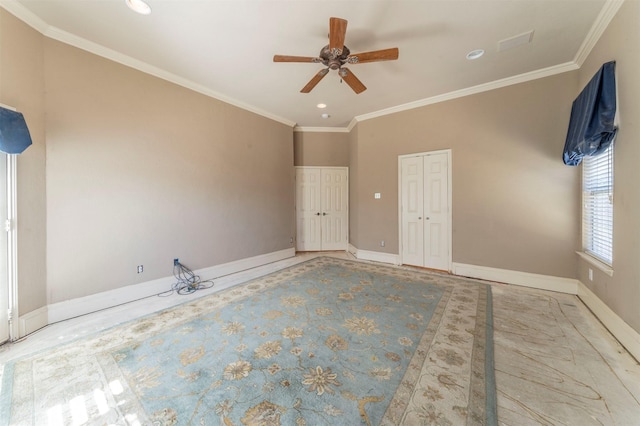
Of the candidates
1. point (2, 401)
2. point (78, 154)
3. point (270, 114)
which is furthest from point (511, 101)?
point (2, 401)

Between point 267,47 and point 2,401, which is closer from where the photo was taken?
point 2,401

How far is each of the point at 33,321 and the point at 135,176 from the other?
5.90 ft

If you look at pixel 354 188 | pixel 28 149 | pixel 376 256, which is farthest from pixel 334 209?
pixel 28 149

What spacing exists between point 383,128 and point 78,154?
4735mm

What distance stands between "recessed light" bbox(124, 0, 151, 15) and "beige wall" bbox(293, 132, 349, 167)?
3.76 meters

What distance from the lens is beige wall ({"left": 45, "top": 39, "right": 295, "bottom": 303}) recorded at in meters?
2.56

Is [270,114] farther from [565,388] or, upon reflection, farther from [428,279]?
[565,388]

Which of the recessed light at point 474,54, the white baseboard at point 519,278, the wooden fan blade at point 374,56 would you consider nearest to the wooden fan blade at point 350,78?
the wooden fan blade at point 374,56

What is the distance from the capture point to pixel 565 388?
1580mm

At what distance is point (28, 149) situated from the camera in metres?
2.32

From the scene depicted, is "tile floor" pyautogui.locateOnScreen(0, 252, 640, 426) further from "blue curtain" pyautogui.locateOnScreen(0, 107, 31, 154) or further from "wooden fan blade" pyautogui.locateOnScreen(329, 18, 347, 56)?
"wooden fan blade" pyautogui.locateOnScreen(329, 18, 347, 56)

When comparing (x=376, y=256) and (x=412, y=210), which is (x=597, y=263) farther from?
(x=376, y=256)

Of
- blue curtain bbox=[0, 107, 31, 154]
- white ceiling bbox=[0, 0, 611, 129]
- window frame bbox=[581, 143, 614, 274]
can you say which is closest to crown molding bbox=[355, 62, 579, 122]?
white ceiling bbox=[0, 0, 611, 129]

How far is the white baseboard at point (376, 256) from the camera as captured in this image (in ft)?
15.5
